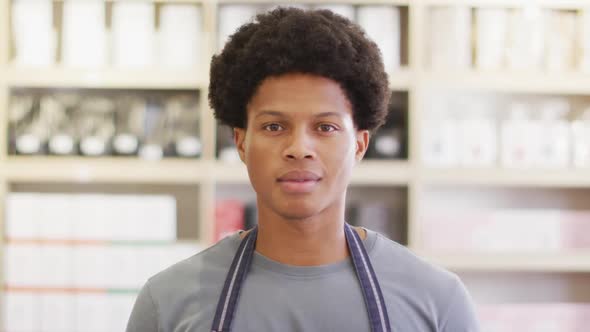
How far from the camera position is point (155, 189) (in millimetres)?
3010

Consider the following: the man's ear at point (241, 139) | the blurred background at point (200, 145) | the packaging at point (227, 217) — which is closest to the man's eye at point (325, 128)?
the man's ear at point (241, 139)

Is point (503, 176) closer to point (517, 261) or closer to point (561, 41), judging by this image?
point (517, 261)

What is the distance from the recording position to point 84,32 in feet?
8.70

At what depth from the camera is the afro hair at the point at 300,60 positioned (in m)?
1.05

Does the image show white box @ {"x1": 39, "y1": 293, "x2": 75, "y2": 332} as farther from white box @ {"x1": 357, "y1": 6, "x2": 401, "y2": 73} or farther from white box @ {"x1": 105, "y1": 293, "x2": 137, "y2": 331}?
white box @ {"x1": 357, "y1": 6, "x2": 401, "y2": 73}

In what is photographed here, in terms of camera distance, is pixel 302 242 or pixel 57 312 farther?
pixel 57 312

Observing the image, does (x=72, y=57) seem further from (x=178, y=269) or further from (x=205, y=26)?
(x=178, y=269)

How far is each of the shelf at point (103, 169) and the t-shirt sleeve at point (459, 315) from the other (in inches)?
66.2

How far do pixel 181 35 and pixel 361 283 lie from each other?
185 centimetres

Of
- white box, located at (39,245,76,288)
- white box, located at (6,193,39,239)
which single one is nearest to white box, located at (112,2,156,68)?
white box, located at (6,193,39,239)

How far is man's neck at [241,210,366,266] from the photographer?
108 centimetres

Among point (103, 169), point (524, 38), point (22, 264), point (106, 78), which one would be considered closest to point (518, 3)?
point (524, 38)

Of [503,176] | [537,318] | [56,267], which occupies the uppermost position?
[503,176]

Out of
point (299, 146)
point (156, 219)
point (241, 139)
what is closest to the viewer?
point (299, 146)
